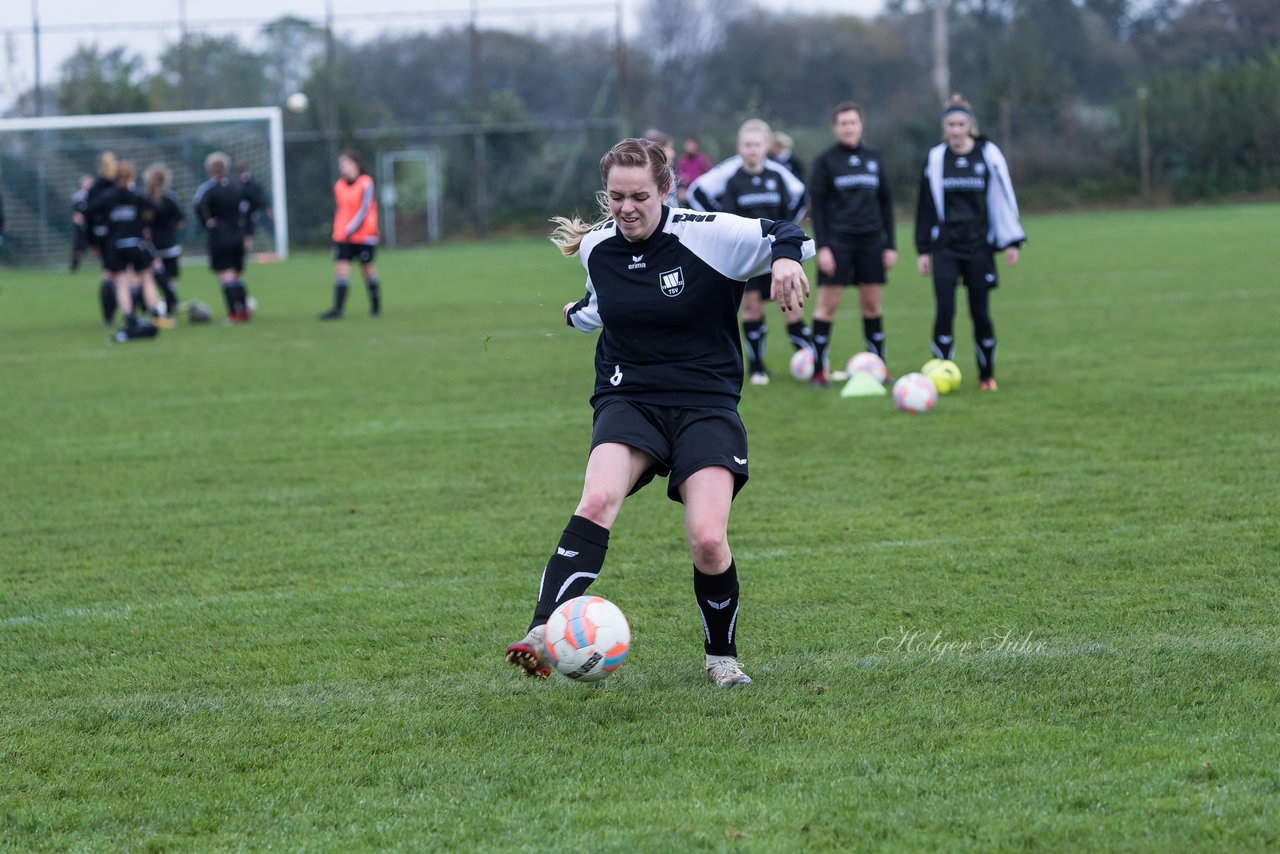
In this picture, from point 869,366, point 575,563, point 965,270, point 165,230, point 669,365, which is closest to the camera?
point 575,563

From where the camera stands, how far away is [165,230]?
57.8 feet

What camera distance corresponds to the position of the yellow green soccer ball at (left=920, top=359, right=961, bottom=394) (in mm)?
9969

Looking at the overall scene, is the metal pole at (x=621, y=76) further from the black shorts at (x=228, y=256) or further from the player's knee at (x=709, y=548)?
the player's knee at (x=709, y=548)

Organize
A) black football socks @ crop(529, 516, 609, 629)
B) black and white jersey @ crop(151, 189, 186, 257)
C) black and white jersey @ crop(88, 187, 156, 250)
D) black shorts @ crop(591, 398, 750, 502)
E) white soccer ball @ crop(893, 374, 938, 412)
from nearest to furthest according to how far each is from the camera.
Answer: black football socks @ crop(529, 516, 609, 629) < black shorts @ crop(591, 398, 750, 502) < white soccer ball @ crop(893, 374, 938, 412) < black and white jersey @ crop(88, 187, 156, 250) < black and white jersey @ crop(151, 189, 186, 257)

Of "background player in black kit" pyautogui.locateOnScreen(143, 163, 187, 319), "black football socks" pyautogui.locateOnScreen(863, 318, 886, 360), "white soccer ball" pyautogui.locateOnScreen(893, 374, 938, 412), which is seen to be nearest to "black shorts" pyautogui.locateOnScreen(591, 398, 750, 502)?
"white soccer ball" pyautogui.locateOnScreen(893, 374, 938, 412)

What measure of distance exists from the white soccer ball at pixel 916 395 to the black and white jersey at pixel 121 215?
9989 millimetres

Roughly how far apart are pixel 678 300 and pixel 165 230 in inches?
573

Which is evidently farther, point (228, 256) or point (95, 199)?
Answer: point (228, 256)

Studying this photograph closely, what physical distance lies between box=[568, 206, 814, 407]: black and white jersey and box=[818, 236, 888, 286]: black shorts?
633cm

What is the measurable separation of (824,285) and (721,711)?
22.7 feet

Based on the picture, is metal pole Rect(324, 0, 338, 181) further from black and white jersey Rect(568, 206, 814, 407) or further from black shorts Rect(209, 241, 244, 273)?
black and white jersey Rect(568, 206, 814, 407)

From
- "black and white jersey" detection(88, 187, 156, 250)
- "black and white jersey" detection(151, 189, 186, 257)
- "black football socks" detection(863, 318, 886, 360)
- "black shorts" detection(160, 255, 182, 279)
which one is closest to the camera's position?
"black football socks" detection(863, 318, 886, 360)

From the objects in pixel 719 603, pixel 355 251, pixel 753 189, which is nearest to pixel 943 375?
pixel 753 189

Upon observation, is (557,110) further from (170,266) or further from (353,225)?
(353,225)
